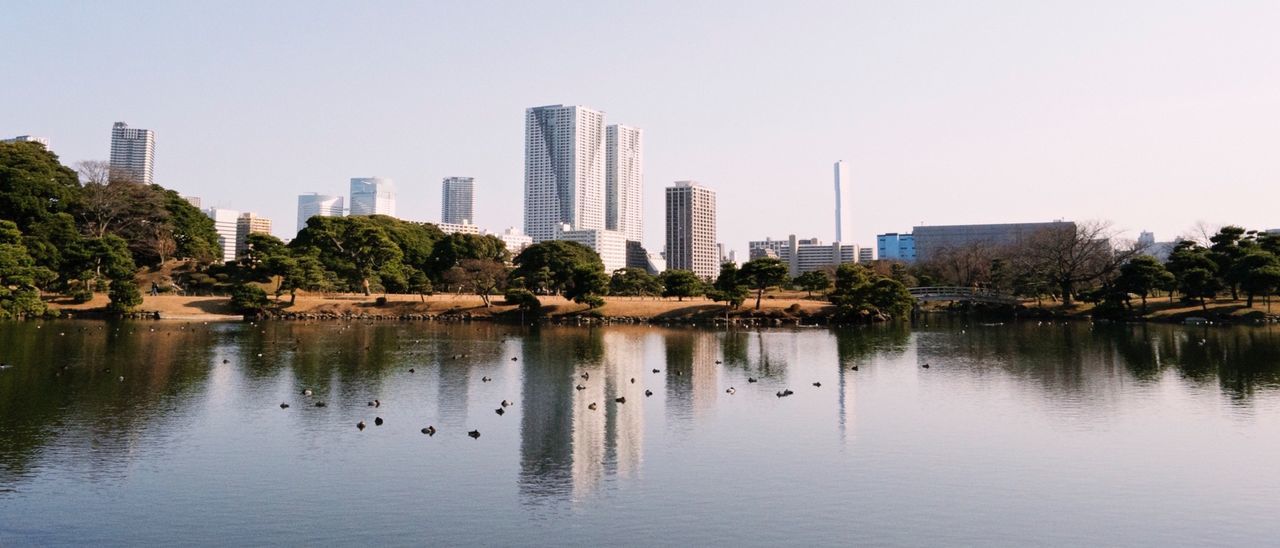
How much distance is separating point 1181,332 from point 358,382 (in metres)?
65.9

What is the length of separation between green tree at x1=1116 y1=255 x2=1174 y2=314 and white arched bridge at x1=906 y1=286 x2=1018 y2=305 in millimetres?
13999

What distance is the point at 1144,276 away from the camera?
276 feet

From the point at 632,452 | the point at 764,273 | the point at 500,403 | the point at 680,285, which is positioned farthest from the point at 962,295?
the point at 632,452

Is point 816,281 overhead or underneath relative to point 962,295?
overhead

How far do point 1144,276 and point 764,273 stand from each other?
37899 millimetres

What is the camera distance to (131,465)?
2077 cm

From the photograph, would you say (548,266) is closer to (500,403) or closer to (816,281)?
(816,281)

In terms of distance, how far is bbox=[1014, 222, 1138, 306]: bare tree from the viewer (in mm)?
96938

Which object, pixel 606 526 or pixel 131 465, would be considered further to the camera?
pixel 131 465

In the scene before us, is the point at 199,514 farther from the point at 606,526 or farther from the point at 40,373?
the point at 40,373

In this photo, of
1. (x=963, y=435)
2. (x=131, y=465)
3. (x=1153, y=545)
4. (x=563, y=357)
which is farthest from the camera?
(x=563, y=357)

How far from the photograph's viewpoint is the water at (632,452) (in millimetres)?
16688

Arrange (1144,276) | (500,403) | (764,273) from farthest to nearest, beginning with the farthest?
(764,273) → (1144,276) → (500,403)

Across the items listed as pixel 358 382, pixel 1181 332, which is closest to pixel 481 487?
pixel 358 382
